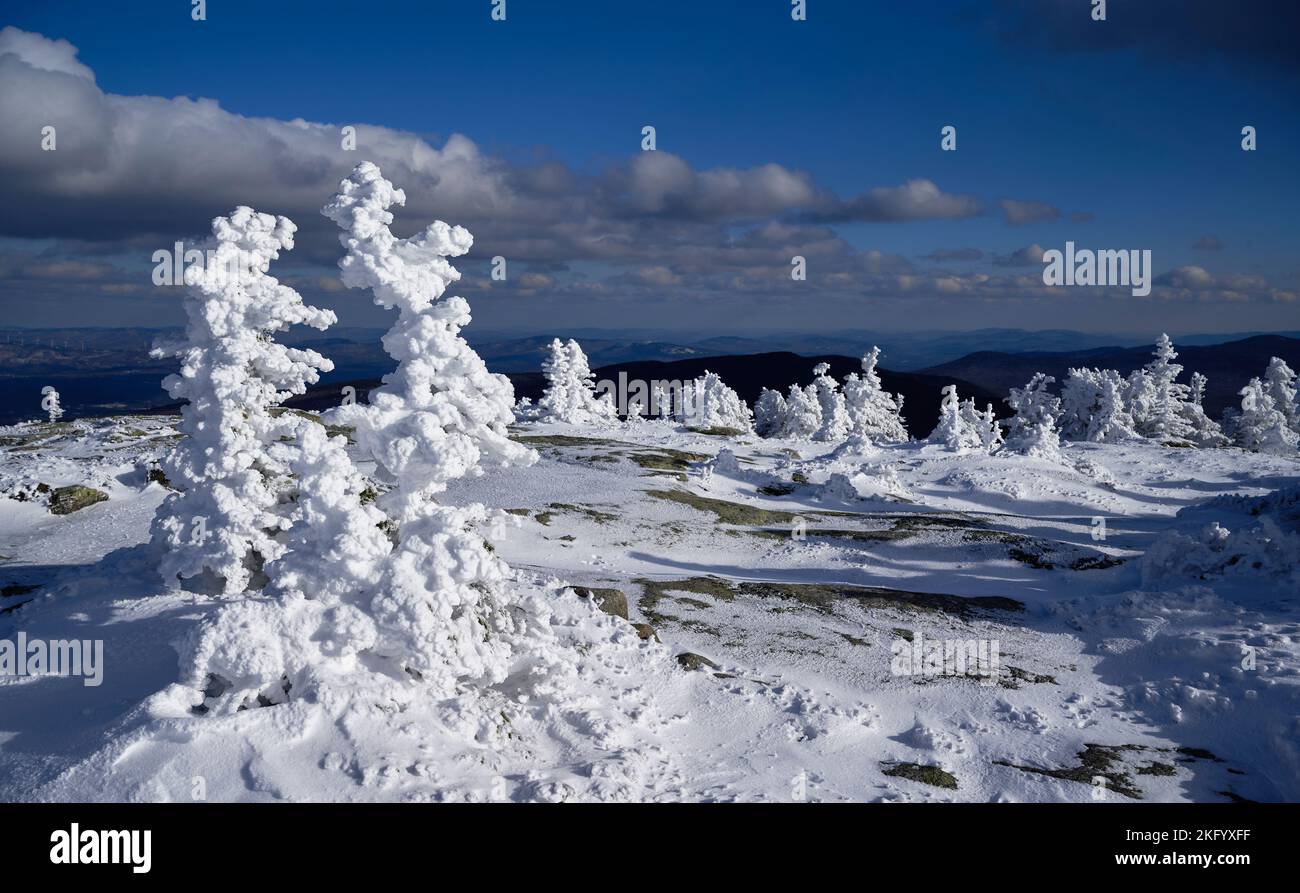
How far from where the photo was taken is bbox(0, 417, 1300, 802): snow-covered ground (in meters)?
10.8

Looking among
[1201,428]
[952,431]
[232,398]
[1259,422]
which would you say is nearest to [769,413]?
[952,431]

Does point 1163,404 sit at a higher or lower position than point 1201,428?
higher

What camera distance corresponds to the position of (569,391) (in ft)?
254

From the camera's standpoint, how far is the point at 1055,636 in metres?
21.4

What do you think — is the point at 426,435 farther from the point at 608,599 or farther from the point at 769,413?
the point at 769,413

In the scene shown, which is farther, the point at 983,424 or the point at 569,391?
the point at 569,391

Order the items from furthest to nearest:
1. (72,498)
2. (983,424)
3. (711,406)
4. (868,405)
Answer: (711,406)
(868,405)
(983,424)
(72,498)

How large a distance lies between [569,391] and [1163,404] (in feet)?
206

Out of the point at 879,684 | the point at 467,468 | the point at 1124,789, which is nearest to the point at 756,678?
the point at 879,684

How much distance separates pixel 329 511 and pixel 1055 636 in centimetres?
1941

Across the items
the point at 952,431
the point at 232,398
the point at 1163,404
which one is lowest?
the point at 952,431

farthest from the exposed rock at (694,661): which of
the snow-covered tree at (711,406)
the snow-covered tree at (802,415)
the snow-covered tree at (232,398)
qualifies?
the snow-covered tree at (711,406)

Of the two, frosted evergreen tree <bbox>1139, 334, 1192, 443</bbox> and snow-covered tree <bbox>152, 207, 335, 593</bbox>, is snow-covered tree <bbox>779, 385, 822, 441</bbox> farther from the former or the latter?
snow-covered tree <bbox>152, 207, 335, 593</bbox>
